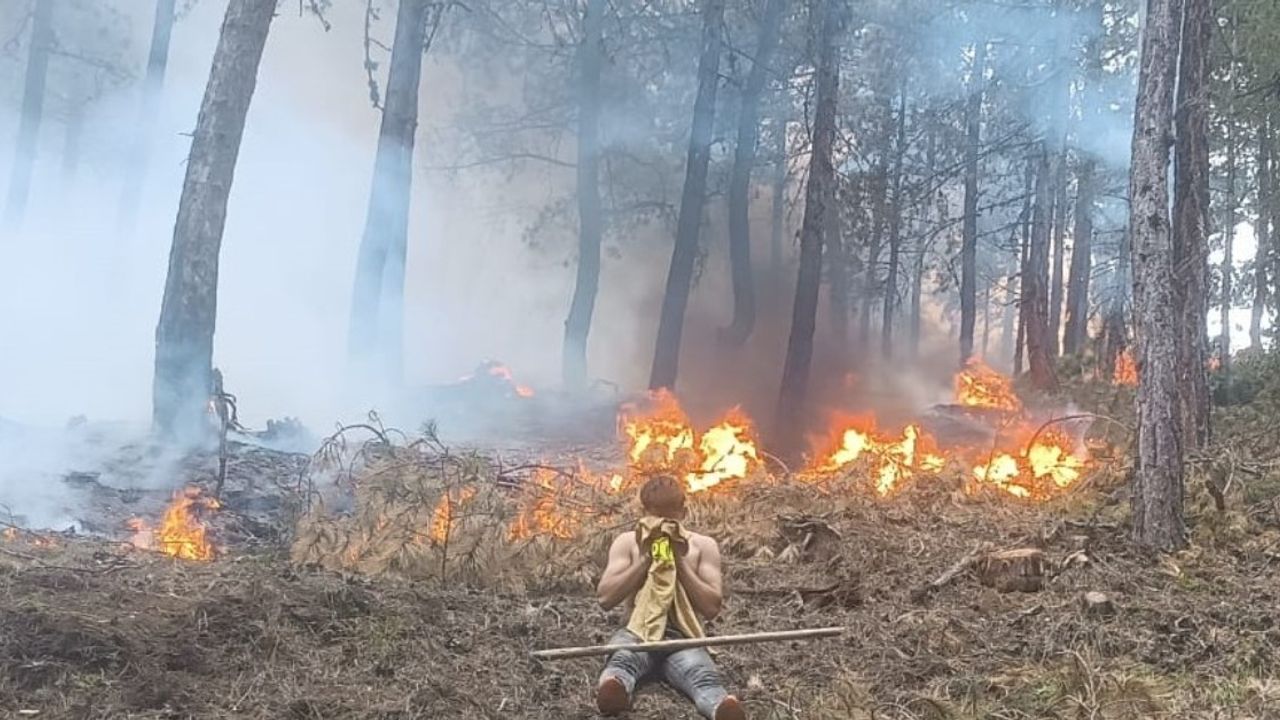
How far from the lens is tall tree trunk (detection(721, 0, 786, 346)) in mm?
19016

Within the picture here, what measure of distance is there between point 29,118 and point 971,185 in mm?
18640

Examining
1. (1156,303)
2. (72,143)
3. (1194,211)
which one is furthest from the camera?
(72,143)

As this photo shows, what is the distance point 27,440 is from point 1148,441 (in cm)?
937

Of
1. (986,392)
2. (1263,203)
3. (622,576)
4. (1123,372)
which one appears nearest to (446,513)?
(622,576)

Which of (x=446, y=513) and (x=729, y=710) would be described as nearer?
(x=729, y=710)

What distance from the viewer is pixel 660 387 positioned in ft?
57.9

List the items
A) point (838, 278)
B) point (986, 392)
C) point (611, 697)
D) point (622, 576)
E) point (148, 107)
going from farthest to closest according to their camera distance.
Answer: point (838, 278)
point (148, 107)
point (986, 392)
point (622, 576)
point (611, 697)

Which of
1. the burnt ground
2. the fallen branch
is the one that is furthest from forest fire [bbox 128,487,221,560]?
the fallen branch

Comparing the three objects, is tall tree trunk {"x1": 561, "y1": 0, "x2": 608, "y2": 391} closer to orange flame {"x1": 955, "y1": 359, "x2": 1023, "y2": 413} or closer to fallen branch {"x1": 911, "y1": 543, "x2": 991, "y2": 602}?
orange flame {"x1": 955, "y1": 359, "x2": 1023, "y2": 413}

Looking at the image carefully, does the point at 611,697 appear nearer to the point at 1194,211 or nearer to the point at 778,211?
the point at 1194,211

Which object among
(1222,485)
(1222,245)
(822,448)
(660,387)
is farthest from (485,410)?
(1222,245)

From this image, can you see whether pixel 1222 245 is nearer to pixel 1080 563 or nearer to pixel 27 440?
pixel 1080 563

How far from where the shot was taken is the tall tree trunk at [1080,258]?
21.0 m

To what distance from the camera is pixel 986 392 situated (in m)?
18.5
